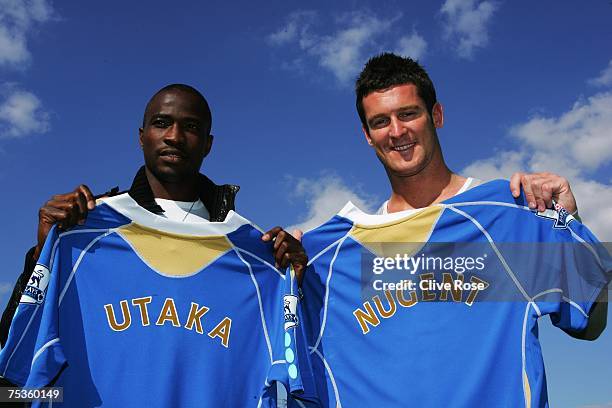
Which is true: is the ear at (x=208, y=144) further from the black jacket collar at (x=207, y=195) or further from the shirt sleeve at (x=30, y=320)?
the shirt sleeve at (x=30, y=320)

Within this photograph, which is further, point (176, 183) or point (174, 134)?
point (176, 183)

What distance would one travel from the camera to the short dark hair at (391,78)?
5.12m

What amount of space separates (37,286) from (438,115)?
11.7ft

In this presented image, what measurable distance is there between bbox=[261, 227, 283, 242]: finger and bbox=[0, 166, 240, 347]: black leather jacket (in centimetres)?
49

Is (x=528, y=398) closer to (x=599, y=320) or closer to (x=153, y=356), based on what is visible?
(x=599, y=320)

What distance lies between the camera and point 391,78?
5.12 meters

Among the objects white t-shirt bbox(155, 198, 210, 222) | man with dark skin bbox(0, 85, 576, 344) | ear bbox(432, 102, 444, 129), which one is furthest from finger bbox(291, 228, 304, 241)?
ear bbox(432, 102, 444, 129)

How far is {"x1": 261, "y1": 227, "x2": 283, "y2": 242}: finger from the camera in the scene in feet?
15.6

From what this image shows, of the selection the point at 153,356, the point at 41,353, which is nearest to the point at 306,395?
the point at 153,356

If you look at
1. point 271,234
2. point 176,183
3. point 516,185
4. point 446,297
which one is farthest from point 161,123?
point 516,185

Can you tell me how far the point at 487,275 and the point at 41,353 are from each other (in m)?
3.28

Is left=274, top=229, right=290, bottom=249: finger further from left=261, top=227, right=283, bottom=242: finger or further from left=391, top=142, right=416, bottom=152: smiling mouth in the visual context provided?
left=391, top=142, right=416, bottom=152: smiling mouth

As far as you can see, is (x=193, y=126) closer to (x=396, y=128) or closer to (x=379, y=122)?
(x=379, y=122)

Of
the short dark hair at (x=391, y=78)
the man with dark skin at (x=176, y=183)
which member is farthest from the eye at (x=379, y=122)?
the man with dark skin at (x=176, y=183)
